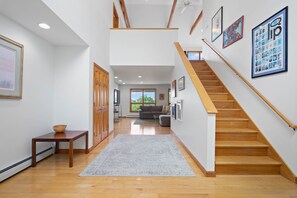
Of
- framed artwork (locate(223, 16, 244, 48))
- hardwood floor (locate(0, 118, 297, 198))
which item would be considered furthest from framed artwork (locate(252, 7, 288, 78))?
hardwood floor (locate(0, 118, 297, 198))

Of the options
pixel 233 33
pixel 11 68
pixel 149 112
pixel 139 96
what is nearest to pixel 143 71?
pixel 233 33

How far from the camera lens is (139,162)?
2.99 meters

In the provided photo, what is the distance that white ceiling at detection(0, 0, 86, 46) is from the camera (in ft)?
6.64

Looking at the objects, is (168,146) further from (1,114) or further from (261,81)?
(1,114)

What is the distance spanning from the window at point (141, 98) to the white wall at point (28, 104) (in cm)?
891

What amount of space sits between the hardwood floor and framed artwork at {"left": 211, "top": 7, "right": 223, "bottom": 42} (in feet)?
12.8

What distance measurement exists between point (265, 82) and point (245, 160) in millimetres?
1352

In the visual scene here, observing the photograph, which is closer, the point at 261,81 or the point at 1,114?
the point at 1,114

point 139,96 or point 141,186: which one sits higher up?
point 139,96

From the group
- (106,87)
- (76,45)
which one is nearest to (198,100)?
(76,45)

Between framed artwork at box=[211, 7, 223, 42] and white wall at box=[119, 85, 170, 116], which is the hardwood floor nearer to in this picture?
framed artwork at box=[211, 7, 223, 42]

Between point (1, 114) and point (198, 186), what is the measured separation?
9.32 feet

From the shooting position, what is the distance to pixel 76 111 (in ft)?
11.6

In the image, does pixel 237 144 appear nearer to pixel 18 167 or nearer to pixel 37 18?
A: pixel 18 167
